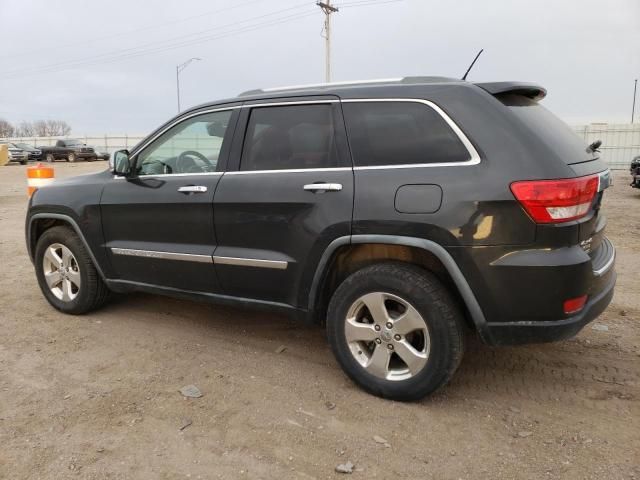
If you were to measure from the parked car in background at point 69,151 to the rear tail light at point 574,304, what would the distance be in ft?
128

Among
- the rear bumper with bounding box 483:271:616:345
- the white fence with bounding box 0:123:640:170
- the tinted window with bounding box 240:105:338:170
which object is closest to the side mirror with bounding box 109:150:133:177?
the tinted window with bounding box 240:105:338:170

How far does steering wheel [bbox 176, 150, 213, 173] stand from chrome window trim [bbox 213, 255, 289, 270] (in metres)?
0.70

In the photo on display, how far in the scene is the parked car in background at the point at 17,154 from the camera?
34.6m

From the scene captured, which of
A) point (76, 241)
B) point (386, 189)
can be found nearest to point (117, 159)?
point (76, 241)

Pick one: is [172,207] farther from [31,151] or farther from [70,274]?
[31,151]

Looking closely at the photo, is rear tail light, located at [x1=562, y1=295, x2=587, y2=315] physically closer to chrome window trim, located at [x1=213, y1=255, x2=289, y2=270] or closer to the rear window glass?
the rear window glass

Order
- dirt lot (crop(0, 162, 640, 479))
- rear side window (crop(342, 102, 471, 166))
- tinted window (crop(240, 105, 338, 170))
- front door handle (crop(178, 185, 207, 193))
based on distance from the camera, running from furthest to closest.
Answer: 1. front door handle (crop(178, 185, 207, 193))
2. tinted window (crop(240, 105, 338, 170))
3. rear side window (crop(342, 102, 471, 166))
4. dirt lot (crop(0, 162, 640, 479))

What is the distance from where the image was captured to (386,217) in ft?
9.88

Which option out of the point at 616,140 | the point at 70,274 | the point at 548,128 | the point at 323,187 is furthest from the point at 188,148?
the point at 616,140

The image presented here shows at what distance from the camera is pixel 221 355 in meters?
3.89

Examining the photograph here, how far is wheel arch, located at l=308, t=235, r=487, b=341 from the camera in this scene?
2.87 metres

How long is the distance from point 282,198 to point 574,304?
179 cm

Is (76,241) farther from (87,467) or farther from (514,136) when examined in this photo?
(514,136)

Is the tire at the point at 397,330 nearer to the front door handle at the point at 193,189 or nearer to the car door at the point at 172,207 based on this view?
the car door at the point at 172,207
